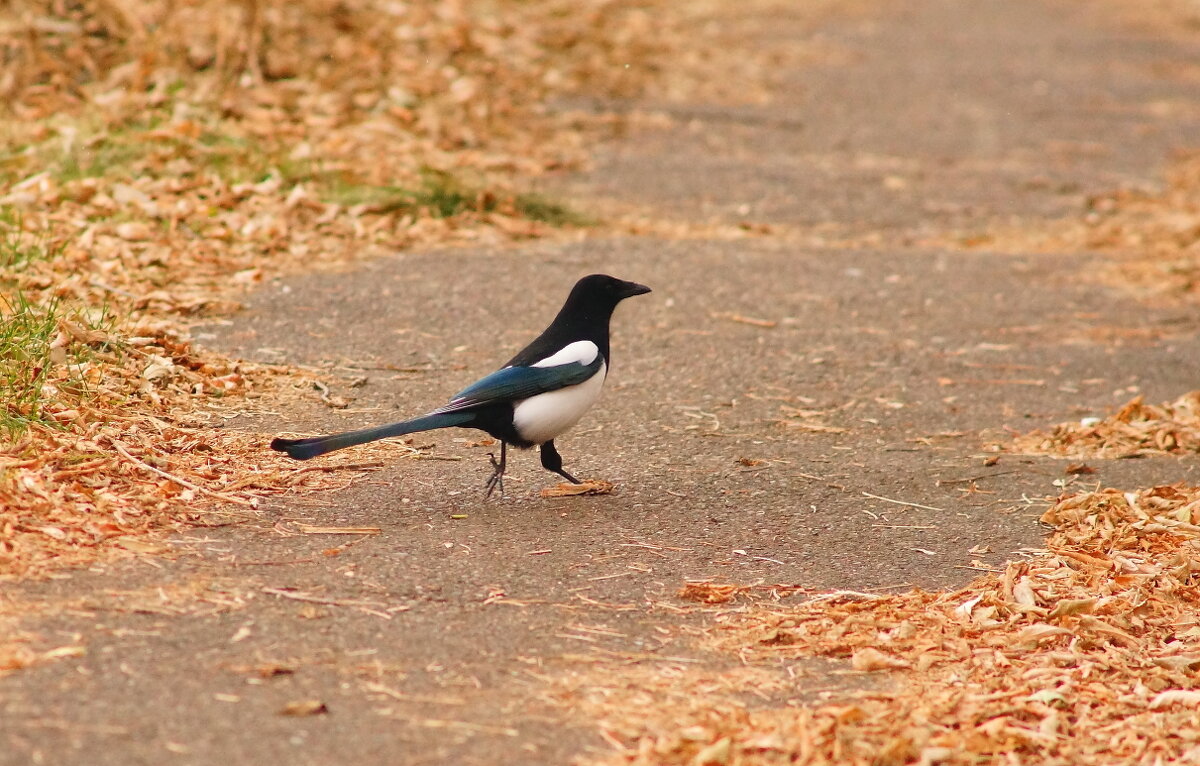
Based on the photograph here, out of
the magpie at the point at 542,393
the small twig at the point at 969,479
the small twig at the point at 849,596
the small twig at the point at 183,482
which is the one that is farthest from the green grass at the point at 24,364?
the small twig at the point at 969,479

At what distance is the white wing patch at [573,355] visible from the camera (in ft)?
16.7

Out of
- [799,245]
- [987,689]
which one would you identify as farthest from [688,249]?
[987,689]

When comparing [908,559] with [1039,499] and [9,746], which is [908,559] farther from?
[9,746]

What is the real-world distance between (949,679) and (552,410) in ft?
5.70

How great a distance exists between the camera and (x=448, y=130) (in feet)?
33.1

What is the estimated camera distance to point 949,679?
3844 mm

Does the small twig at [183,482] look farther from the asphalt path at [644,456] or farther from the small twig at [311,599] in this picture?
the small twig at [311,599]

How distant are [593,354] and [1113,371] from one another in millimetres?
3246

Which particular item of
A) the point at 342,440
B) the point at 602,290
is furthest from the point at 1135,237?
the point at 342,440

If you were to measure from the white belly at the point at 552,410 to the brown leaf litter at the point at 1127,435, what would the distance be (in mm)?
2026

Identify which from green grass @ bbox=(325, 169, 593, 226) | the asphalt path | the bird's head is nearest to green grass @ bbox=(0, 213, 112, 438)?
the asphalt path

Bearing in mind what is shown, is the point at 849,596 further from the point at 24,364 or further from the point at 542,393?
the point at 24,364

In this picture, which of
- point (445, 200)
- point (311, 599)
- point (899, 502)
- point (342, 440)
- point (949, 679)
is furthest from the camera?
point (445, 200)

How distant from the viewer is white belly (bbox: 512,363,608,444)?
497 centimetres
